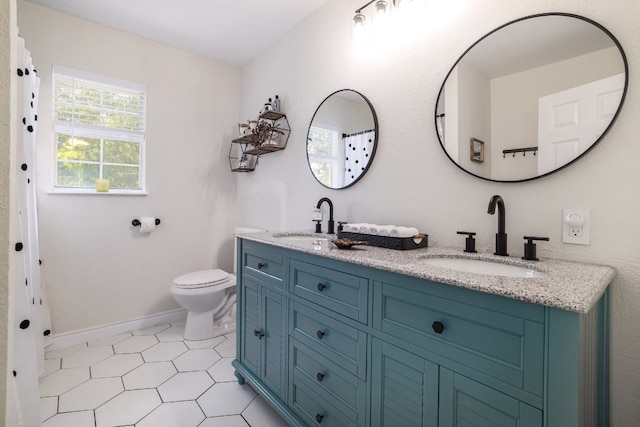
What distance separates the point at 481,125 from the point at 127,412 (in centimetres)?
225

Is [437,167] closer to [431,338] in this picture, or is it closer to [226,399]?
[431,338]

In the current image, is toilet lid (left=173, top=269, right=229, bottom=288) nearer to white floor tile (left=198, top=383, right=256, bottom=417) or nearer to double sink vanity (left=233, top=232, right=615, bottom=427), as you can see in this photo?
white floor tile (left=198, top=383, right=256, bottom=417)

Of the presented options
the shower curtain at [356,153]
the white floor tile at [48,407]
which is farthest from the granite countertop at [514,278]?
the white floor tile at [48,407]

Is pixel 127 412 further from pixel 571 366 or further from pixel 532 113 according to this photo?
pixel 532 113

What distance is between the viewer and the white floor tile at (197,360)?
204 cm

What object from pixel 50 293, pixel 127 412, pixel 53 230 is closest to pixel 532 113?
pixel 127 412

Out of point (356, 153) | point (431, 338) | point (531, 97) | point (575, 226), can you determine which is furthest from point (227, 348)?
point (531, 97)

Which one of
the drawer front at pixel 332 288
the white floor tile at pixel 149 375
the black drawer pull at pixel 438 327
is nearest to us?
the black drawer pull at pixel 438 327

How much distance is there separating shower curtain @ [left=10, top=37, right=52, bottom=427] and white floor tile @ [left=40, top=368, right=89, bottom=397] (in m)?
0.09

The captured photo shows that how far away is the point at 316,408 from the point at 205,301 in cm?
139

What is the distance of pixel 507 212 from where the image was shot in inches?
49.5

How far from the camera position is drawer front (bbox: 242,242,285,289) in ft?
4.98

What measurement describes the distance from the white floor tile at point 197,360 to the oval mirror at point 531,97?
200 centimetres

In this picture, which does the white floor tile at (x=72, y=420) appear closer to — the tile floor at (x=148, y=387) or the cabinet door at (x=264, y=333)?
the tile floor at (x=148, y=387)
